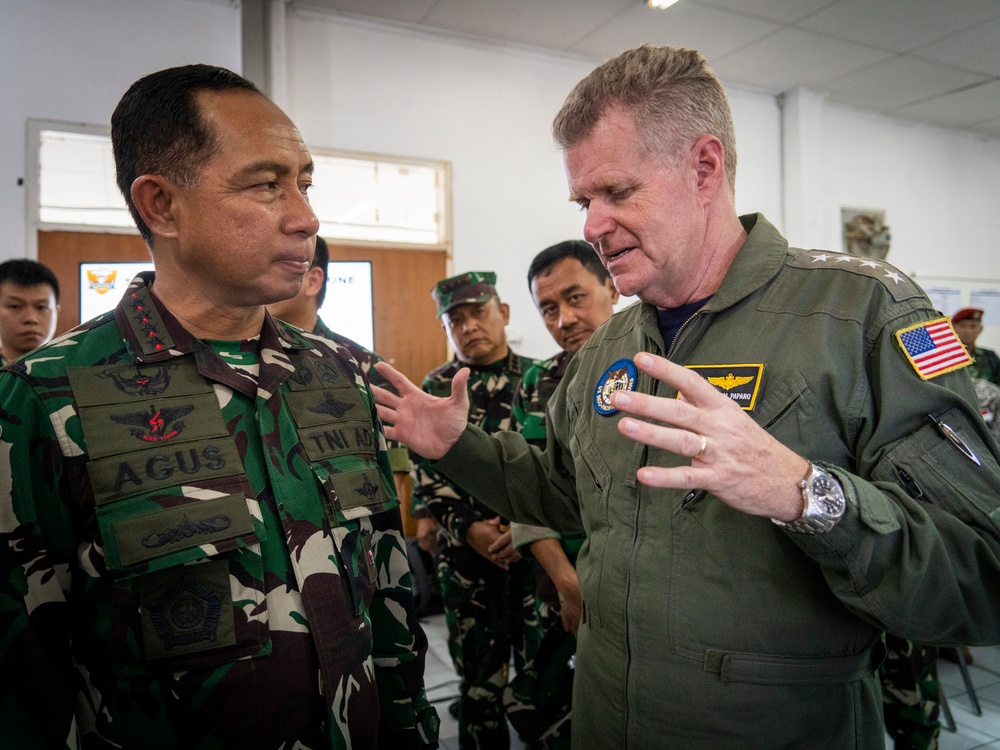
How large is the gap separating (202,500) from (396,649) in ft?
1.47

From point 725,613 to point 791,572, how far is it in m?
0.11

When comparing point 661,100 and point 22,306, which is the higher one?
point 661,100

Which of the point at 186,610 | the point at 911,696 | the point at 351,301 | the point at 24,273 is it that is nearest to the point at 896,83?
the point at 351,301

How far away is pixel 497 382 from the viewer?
2.66 m

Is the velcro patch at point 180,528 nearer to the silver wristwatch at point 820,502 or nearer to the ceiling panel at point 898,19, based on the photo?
the silver wristwatch at point 820,502

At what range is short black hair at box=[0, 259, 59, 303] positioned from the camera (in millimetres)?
2801

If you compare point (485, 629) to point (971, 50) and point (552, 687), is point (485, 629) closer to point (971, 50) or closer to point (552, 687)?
point (552, 687)

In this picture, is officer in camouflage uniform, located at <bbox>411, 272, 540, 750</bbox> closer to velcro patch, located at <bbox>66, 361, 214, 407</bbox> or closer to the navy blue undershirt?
the navy blue undershirt

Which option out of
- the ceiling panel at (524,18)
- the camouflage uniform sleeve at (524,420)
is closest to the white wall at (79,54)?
the ceiling panel at (524,18)

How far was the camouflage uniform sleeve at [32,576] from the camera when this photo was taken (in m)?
0.80

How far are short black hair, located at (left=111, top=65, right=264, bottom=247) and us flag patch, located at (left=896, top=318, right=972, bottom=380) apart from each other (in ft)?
3.55

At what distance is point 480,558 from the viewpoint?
2.45m

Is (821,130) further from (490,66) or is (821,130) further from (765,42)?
(490,66)

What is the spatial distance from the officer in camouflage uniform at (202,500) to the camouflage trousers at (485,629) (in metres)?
1.28
